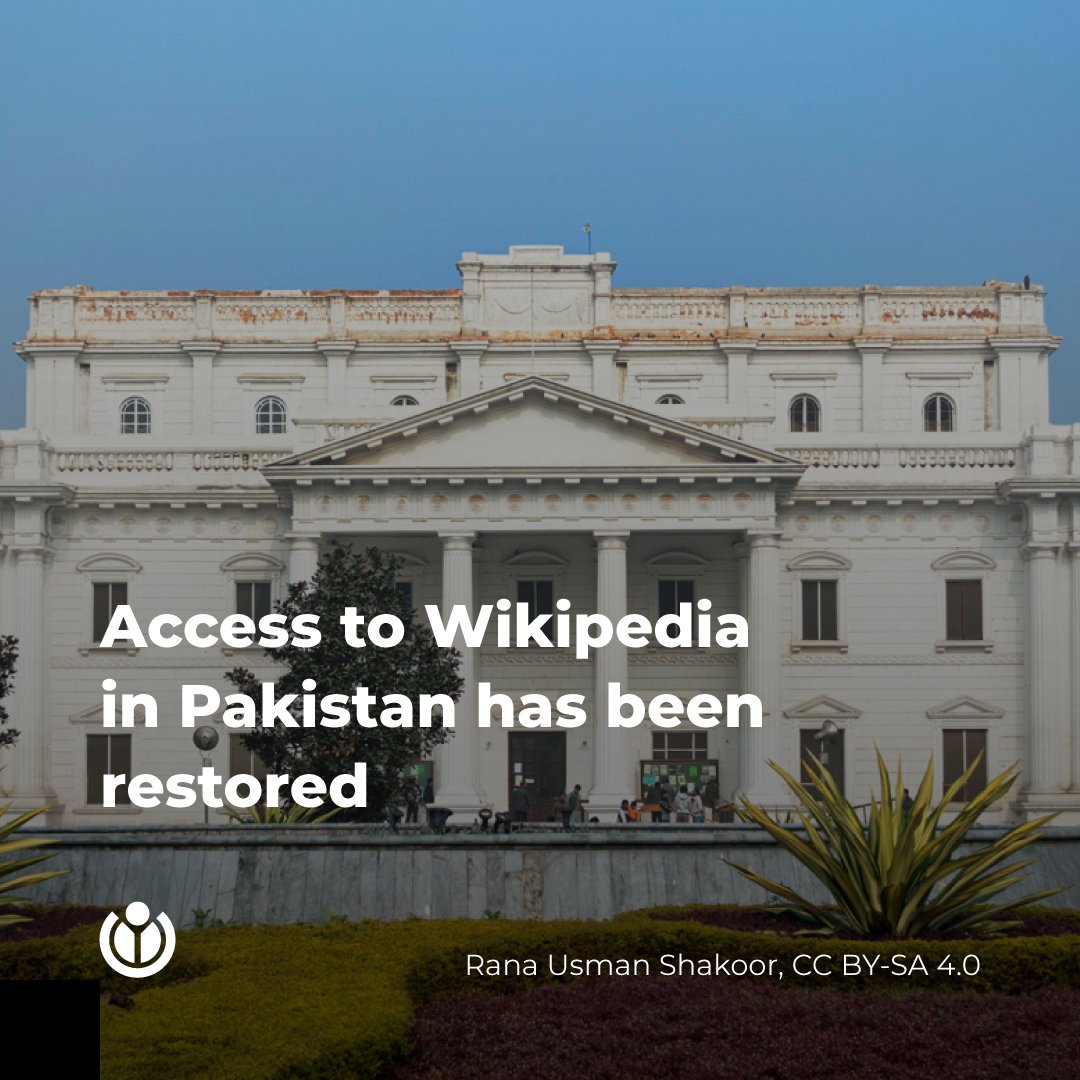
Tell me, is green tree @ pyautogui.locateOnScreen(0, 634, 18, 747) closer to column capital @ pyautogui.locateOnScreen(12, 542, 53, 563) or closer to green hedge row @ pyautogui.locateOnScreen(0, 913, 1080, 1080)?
column capital @ pyautogui.locateOnScreen(12, 542, 53, 563)

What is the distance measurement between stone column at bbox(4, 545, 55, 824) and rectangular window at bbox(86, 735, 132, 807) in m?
1.11

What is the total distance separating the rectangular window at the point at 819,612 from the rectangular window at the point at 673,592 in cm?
314

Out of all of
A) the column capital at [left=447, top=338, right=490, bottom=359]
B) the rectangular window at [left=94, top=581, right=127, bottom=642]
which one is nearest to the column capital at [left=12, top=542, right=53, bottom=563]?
the rectangular window at [left=94, top=581, right=127, bottom=642]

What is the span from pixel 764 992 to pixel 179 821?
3550 cm

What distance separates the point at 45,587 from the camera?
49531 millimetres

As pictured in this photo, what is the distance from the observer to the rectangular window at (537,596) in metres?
49.8

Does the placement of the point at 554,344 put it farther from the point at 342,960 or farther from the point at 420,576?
the point at 342,960

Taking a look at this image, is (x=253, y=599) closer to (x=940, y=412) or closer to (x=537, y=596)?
(x=537, y=596)

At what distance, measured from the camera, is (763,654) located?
154 feet

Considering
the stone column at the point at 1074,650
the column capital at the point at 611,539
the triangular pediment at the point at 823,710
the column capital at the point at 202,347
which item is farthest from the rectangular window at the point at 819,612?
the column capital at the point at 202,347

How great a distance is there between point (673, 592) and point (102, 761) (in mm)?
16236

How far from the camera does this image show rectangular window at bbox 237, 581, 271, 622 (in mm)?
49750

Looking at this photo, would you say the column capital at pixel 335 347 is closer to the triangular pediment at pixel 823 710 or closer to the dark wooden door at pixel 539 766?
the dark wooden door at pixel 539 766

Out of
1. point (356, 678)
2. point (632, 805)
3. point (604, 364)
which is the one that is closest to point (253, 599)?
point (632, 805)
